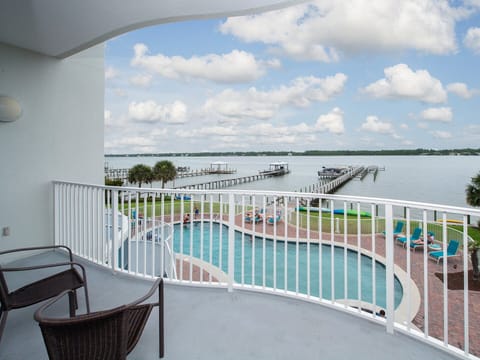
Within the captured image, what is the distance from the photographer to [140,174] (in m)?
31.2

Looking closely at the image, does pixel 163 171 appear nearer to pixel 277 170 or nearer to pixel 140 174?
pixel 140 174

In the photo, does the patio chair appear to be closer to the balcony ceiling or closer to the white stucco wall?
the white stucco wall

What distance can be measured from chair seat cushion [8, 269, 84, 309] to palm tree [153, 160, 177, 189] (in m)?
30.7

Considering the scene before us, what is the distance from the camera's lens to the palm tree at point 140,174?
31.1 metres

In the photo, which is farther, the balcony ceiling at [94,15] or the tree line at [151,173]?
the tree line at [151,173]

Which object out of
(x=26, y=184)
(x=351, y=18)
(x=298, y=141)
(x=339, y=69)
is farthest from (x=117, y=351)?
(x=339, y=69)

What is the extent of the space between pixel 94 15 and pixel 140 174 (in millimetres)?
29621

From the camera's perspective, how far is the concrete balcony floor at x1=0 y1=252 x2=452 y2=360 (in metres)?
2.06

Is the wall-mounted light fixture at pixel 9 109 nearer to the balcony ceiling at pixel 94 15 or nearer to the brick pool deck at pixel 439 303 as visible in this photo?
the balcony ceiling at pixel 94 15

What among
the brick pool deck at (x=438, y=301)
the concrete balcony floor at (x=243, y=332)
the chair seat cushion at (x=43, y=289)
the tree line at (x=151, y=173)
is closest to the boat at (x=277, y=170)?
the tree line at (x=151, y=173)

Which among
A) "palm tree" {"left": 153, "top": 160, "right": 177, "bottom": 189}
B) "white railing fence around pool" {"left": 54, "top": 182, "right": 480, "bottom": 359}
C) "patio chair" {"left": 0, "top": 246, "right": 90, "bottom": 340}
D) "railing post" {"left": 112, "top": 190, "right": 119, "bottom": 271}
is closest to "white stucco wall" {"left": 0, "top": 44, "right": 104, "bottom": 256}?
"white railing fence around pool" {"left": 54, "top": 182, "right": 480, "bottom": 359}

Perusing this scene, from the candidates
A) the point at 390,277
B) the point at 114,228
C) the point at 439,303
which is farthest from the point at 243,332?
the point at 439,303

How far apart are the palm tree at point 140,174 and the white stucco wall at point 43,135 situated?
27.5 meters

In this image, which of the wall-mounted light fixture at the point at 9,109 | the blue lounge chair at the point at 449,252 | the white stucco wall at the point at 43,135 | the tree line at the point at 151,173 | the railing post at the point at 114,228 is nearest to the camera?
the railing post at the point at 114,228
